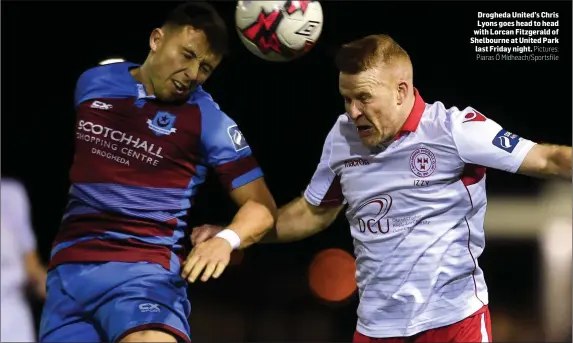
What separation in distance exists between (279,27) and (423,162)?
94 centimetres

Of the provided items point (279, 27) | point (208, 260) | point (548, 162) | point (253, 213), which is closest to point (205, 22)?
point (279, 27)

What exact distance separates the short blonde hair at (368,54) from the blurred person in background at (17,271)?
190cm

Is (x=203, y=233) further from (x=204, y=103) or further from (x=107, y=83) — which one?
(x=107, y=83)

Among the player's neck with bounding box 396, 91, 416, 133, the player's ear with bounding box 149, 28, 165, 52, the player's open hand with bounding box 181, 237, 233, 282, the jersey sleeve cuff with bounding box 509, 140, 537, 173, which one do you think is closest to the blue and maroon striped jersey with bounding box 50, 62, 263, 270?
the player's ear with bounding box 149, 28, 165, 52

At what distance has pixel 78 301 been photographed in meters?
3.95

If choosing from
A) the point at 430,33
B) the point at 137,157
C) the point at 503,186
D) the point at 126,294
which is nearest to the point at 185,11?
the point at 137,157

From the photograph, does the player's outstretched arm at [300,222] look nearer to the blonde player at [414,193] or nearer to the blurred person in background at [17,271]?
the blonde player at [414,193]

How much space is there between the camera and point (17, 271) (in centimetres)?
448

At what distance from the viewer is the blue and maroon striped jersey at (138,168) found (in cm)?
410

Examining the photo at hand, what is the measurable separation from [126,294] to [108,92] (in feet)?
3.34

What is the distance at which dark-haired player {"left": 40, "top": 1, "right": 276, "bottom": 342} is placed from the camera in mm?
3969

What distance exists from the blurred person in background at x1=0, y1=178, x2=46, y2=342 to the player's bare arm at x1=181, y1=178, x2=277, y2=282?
104 centimetres

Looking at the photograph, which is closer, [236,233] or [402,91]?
[236,233]

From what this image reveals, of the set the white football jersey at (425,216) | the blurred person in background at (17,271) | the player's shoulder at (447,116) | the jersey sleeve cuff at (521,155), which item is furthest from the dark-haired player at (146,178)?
the jersey sleeve cuff at (521,155)
